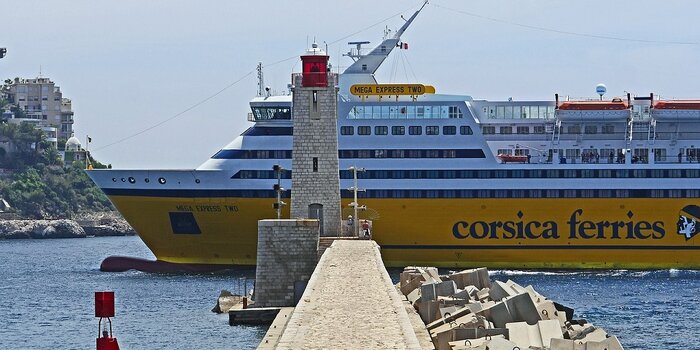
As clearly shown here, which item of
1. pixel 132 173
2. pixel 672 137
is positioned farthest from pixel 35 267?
pixel 672 137

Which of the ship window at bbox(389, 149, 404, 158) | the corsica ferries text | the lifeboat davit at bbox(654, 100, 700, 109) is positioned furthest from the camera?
the lifeboat davit at bbox(654, 100, 700, 109)

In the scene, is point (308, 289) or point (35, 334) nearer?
point (308, 289)

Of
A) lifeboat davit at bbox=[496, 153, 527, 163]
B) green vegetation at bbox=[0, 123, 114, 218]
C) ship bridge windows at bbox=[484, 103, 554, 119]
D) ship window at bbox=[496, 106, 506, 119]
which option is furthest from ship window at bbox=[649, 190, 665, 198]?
green vegetation at bbox=[0, 123, 114, 218]

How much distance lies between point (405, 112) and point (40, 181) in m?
76.8

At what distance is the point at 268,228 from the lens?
108 ft

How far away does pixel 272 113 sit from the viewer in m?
51.0

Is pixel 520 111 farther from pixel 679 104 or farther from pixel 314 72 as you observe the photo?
pixel 314 72

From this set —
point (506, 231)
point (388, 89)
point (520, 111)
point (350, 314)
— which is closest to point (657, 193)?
point (506, 231)

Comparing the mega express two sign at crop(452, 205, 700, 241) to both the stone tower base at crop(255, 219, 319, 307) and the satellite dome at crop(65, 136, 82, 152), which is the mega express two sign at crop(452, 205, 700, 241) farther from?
the satellite dome at crop(65, 136, 82, 152)

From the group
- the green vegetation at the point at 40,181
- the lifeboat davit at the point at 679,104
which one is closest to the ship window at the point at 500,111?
the lifeboat davit at the point at 679,104

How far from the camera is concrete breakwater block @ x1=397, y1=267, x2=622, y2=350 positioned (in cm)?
2023

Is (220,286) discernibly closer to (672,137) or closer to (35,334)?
(35,334)

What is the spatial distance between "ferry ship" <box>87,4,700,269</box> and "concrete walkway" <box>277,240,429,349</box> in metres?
22.9

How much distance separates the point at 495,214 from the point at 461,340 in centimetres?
2929
